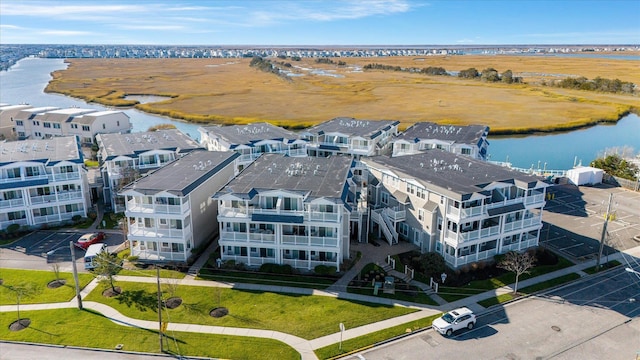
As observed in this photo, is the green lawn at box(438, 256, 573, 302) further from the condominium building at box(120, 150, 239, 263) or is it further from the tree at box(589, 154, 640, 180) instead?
the tree at box(589, 154, 640, 180)

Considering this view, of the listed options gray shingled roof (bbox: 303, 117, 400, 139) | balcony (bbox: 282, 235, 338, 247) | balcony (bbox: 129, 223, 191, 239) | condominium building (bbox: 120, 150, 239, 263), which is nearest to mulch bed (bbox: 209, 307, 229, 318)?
balcony (bbox: 282, 235, 338, 247)

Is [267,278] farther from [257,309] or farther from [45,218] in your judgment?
[45,218]

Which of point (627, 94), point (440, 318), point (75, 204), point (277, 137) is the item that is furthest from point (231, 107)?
point (627, 94)

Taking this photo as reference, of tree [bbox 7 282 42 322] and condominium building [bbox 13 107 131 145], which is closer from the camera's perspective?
tree [bbox 7 282 42 322]

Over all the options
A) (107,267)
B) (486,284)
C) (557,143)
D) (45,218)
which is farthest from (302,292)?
(557,143)

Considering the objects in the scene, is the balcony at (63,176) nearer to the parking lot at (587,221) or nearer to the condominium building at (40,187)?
the condominium building at (40,187)

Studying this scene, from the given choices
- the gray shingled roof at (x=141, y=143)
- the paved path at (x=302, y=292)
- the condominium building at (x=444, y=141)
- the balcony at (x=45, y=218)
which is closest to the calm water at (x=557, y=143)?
the condominium building at (x=444, y=141)

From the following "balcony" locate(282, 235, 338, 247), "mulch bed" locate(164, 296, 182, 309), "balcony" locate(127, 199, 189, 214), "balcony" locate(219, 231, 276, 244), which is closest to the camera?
"mulch bed" locate(164, 296, 182, 309)
